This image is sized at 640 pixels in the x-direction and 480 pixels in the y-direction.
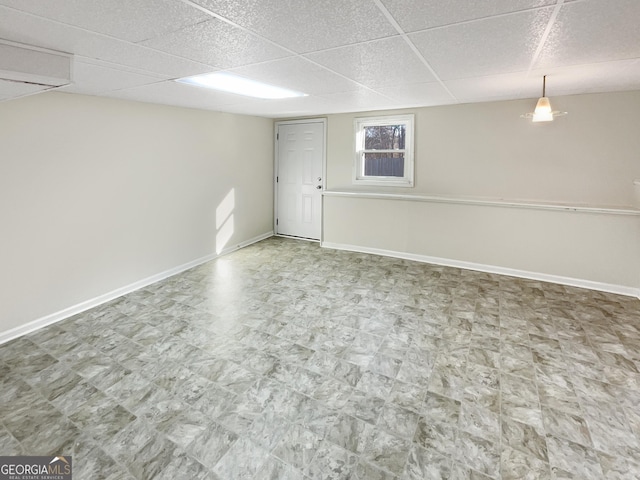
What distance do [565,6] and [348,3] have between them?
1.01 meters

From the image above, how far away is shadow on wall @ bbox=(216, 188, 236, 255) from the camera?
5.31m

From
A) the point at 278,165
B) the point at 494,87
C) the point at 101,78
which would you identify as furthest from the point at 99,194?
the point at 494,87

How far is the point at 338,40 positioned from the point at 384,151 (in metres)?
3.60

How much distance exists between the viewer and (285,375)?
2.49m

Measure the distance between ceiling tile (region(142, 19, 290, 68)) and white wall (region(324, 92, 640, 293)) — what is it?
338 cm

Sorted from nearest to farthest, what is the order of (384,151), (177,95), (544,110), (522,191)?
(544,110)
(177,95)
(522,191)
(384,151)

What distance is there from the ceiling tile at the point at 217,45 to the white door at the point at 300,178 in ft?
12.1

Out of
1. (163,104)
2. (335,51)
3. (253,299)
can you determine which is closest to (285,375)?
(253,299)

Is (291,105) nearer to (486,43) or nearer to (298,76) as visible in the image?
(298,76)

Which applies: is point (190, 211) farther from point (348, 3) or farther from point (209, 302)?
point (348, 3)

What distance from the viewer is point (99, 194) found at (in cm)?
358

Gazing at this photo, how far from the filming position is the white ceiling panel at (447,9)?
150cm

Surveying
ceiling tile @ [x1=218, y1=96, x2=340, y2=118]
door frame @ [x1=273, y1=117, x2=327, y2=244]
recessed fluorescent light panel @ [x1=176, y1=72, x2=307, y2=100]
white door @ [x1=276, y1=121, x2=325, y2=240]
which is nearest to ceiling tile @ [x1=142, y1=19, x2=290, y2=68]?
recessed fluorescent light panel @ [x1=176, y1=72, x2=307, y2=100]

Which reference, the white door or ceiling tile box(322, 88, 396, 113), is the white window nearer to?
ceiling tile box(322, 88, 396, 113)
